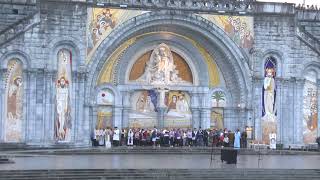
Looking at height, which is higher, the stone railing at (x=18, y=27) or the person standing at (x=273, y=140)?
the stone railing at (x=18, y=27)

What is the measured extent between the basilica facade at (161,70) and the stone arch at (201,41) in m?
0.06

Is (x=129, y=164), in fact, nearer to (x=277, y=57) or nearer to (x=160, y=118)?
(x=160, y=118)

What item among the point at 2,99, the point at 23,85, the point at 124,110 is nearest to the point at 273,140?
the point at 124,110

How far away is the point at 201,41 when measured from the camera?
160 feet

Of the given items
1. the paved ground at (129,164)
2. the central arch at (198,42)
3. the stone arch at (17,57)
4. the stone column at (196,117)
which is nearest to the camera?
the paved ground at (129,164)

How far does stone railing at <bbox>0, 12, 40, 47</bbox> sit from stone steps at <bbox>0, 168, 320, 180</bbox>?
16222 millimetres

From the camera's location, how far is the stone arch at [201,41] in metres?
45.9

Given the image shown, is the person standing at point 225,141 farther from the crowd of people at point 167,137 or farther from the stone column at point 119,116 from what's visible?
the stone column at point 119,116

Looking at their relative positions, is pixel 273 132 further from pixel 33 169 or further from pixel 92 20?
pixel 33 169

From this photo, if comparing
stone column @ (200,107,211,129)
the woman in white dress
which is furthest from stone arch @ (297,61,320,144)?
the woman in white dress

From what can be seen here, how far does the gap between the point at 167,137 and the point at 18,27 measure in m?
11.3

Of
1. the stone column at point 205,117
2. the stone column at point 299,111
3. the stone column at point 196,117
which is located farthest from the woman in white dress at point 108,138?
the stone column at point 299,111

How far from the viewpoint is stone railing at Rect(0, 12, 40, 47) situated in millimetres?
43469

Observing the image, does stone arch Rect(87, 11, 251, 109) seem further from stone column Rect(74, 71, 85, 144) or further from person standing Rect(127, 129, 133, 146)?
person standing Rect(127, 129, 133, 146)
